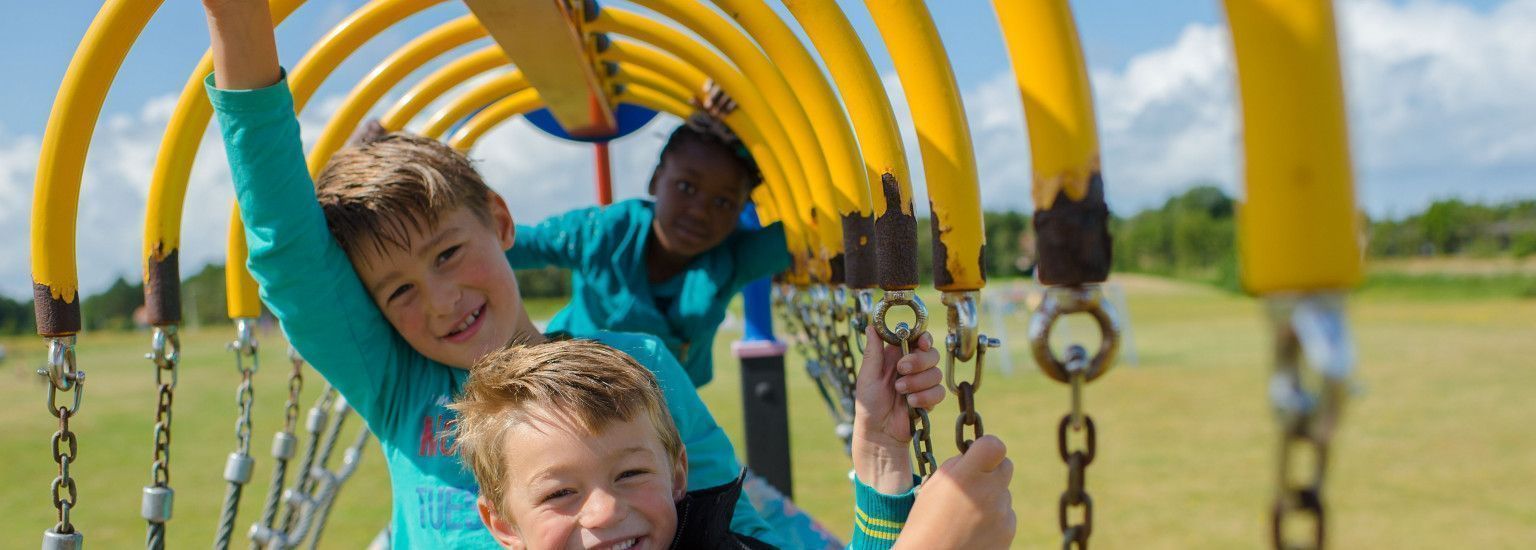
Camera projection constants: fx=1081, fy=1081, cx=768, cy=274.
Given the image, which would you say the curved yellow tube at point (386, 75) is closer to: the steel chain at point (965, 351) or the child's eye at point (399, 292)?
the child's eye at point (399, 292)

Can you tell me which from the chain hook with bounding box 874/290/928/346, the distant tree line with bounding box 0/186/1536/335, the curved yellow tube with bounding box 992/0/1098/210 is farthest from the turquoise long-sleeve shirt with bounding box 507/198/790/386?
the distant tree line with bounding box 0/186/1536/335

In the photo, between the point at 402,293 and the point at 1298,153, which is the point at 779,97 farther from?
the point at 1298,153

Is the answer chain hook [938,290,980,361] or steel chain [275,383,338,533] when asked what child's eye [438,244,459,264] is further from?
steel chain [275,383,338,533]

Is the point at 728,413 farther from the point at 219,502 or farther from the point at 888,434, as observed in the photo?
the point at 888,434

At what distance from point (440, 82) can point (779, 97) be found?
110 cm

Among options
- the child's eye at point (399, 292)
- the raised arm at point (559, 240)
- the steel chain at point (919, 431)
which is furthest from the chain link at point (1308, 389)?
the raised arm at point (559, 240)

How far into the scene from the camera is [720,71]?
7.95 ft

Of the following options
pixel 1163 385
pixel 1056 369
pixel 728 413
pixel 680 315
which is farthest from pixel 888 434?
pixel 1163 385

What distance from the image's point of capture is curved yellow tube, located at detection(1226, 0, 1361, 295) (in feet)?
1.82

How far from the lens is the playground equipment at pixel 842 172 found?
22.2 inches

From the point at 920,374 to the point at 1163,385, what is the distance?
1198 cm

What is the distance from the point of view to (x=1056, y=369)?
2.63 feet

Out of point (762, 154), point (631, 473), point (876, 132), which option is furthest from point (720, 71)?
point (631, 473)

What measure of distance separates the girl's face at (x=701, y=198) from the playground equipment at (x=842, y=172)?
18 cm
